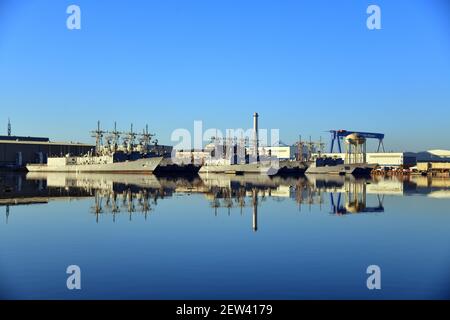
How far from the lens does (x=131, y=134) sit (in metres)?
117

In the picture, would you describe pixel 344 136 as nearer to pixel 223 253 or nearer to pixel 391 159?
pixel 391 159

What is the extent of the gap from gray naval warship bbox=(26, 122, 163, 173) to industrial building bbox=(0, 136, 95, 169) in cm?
1430

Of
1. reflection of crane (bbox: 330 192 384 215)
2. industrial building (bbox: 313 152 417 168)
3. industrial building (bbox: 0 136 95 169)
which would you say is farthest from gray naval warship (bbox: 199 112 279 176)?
reflection of crane (bbox: 330 192 384 215)

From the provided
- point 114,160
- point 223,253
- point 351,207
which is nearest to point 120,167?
point 114,160

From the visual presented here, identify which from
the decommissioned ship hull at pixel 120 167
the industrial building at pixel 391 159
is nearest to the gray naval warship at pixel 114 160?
the decommissioned ship hull at pixel 120 167

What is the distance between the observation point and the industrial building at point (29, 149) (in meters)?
130

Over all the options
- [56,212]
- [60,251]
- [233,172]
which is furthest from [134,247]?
[233,172]

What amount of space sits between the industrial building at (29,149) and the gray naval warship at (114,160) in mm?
14304

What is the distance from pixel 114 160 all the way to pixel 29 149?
48121mm

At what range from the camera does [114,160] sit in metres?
99.6

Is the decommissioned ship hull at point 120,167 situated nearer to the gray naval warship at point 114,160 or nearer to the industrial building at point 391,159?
the gray naval warship at point 114,160

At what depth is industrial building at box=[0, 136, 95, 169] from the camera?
130 meters

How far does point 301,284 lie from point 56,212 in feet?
56.7
